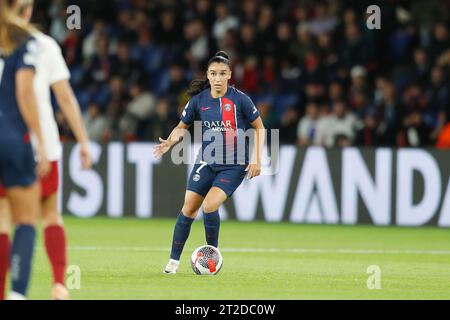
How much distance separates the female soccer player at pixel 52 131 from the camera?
7680 mm

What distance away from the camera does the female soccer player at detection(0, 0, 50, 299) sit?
721 cm

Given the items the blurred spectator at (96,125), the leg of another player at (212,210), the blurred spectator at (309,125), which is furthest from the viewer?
the blurred spectator at (96,125)

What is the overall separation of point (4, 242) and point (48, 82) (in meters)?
1.13

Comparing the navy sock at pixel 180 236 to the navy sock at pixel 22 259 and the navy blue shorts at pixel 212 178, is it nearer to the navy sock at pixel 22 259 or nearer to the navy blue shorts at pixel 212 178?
the navy blue shorts at pixel 212 178

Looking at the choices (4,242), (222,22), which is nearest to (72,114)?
(4,242)

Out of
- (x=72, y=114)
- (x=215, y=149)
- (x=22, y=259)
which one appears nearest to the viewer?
(x=22, y=259)

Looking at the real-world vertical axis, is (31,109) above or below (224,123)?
above

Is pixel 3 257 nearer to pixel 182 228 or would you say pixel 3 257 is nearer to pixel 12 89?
pixel 12 89

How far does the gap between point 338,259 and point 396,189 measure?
15.0 ft

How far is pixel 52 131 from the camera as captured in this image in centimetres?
799

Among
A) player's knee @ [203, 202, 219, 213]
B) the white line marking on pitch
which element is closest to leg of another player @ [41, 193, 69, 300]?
player's knee @ [203, 202, 219, 213]

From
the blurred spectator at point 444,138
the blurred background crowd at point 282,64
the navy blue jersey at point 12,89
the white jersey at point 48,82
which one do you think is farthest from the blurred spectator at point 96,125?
the navy blue jersey at point 12,89

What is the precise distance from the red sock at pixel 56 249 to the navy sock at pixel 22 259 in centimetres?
82

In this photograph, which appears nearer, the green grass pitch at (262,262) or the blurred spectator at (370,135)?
the green grass pitch at (262,262)
